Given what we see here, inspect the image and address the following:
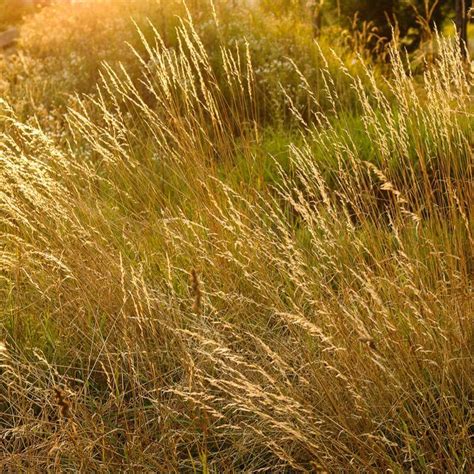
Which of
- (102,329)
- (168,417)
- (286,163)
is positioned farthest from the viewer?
(286,163)

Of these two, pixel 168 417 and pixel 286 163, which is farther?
pixel 286 163

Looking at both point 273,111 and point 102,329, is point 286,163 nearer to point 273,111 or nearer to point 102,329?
point 273,111

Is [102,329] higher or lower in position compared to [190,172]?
lower

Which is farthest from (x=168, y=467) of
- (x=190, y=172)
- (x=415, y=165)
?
(x=415, y=165)

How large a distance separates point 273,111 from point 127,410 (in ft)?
12.6

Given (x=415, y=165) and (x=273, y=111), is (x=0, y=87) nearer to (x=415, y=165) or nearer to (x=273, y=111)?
(x=273, y=111)

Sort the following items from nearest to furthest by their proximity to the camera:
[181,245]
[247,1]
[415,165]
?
[181,245], [415,165], [247,1]

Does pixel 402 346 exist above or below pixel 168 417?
above

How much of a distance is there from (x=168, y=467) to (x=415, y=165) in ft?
8.39

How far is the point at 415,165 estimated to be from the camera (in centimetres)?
435

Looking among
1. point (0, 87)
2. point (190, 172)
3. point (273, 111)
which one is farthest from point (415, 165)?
point (0, 87)

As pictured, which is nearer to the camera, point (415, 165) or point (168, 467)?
point (168, 467)

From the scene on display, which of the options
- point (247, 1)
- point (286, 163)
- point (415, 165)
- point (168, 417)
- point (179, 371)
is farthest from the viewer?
point (247, 1)

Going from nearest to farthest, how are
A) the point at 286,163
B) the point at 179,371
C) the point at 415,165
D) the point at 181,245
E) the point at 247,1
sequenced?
1. the point at 179,371
2. the point at 181,245
3. the point at 415,165
4. the point at 286,163
5. the point at 247,1
